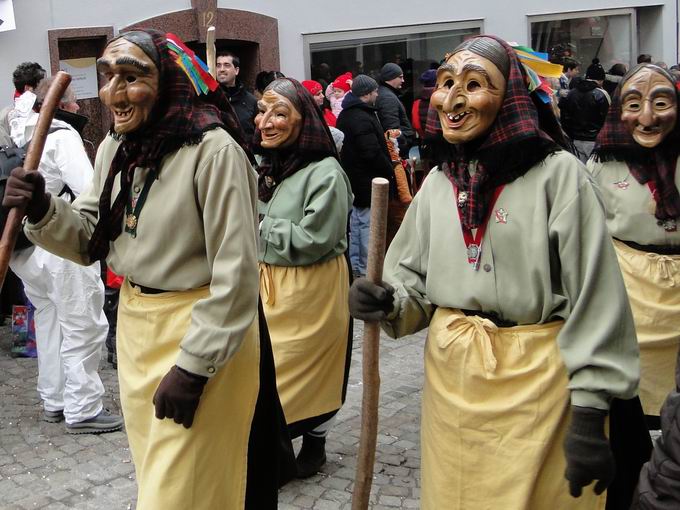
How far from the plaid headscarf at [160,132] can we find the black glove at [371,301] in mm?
631

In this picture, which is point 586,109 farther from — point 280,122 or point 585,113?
point 280,122

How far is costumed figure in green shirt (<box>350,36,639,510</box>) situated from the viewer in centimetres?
283

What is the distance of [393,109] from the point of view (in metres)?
10.3

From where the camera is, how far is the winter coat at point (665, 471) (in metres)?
2.80

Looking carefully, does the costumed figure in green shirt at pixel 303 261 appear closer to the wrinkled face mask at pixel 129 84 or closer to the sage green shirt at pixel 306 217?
the sage green shirt at pixel 306 217

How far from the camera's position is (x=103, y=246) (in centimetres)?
331

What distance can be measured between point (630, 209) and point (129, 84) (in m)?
2.71

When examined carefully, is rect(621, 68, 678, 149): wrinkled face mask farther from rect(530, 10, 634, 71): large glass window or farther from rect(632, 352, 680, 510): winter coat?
rect(530, 10, 634, 71): large glass window

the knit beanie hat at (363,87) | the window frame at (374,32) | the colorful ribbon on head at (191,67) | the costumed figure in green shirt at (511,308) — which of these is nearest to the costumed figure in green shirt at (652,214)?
the costumed figure in green shirt at (511,308)

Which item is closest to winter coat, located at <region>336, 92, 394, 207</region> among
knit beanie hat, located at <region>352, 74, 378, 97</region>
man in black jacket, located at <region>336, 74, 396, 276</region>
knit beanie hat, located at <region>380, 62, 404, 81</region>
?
man in black jacket, located at <region>336, 74, 396, 276</region>

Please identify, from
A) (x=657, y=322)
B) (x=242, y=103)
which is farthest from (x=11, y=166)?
(x=657, y=322)

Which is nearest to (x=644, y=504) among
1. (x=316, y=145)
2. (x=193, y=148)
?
(x=193, y=148)

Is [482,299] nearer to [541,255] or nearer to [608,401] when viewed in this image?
[541,255]

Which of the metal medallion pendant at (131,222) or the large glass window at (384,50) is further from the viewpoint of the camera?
the large glass window at (384,50)
